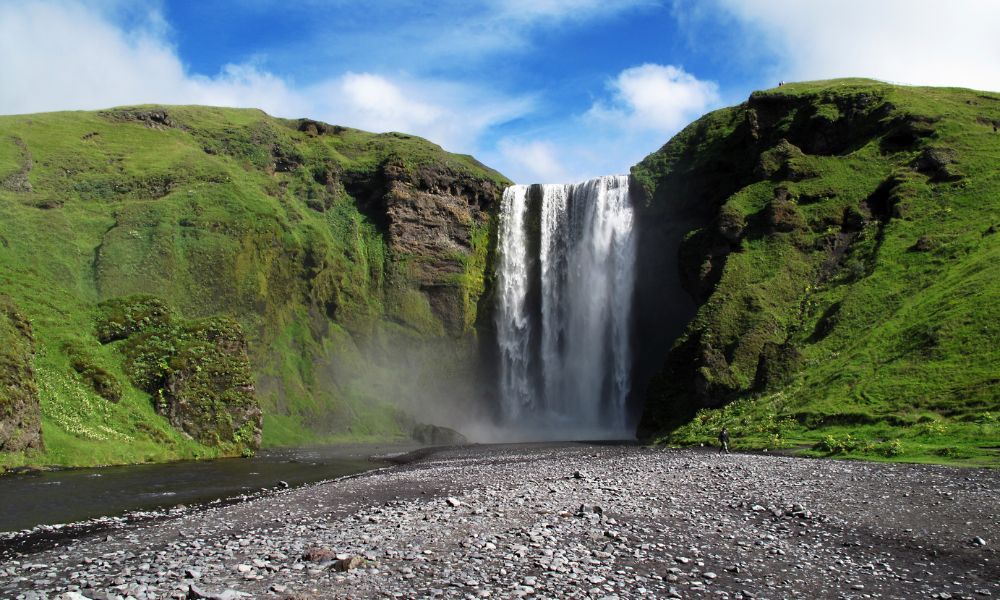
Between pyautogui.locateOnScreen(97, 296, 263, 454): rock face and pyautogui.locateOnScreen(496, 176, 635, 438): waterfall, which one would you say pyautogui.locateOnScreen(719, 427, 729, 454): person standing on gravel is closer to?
pyautogui.locateOnScreen(97, 296, 263, 454): rock face

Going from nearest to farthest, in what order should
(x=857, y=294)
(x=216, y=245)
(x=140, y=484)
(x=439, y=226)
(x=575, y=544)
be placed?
(x=575, y=544), (x=140, y=484), (x=857, y=294), (x=216, y=245), (x=439, y=226)

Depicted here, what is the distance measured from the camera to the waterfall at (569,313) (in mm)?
67562

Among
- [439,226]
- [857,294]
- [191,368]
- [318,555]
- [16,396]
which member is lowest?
[318,555]

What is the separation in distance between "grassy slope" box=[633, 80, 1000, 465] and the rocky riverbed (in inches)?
384

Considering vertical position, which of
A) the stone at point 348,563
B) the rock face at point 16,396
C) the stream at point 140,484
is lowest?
the stream at point 140,484

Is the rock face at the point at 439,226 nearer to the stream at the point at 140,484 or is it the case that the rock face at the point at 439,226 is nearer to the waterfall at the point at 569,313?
the waterfall at the point at 569,313

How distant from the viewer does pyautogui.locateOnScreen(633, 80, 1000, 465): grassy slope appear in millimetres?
29500

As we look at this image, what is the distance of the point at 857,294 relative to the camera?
4278 centimetres

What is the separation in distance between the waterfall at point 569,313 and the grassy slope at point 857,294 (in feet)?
25.9

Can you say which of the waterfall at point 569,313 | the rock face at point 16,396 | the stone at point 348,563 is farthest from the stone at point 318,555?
the waterfall at point 569,313

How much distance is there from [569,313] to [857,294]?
109 ft

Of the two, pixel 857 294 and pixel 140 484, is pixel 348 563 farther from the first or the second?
pixel 857 294

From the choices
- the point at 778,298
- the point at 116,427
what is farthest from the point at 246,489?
the point at 778,298

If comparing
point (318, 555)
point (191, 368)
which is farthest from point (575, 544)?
point (191, 368)
